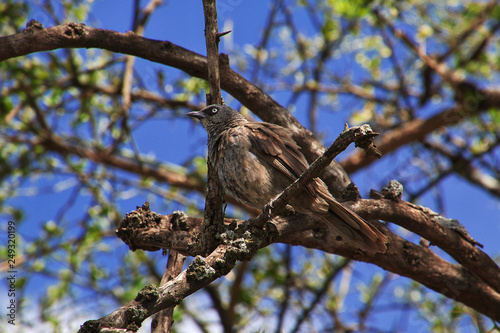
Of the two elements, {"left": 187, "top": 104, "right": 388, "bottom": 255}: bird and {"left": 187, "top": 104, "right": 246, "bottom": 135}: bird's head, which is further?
{"left": 187, "top": 104, "right": 246, "bottom": 135}: bird's head

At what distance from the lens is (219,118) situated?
4086 millimetres

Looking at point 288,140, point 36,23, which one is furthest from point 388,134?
point 36,23

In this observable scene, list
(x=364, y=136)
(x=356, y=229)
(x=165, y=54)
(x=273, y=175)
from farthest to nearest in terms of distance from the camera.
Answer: (x=165, y=54), (x=273, y=175), (x=356, y=229), (x=364, y=136)

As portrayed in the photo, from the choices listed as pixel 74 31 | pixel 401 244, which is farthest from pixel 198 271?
pixel 74 31

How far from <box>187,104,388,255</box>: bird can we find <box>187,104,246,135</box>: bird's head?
219mm

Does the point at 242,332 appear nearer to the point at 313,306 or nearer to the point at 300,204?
the point at 313,306

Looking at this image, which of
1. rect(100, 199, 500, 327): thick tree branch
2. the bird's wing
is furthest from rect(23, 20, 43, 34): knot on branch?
the bird's wing

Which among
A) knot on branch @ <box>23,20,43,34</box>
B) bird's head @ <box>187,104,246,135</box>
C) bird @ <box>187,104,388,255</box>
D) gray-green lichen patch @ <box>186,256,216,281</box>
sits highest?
knot on branch @ <box>23,20,43,34</box>

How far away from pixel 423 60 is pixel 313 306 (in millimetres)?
3805

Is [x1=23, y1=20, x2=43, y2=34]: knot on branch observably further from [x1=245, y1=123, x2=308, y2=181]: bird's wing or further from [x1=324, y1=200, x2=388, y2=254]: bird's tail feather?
[x1=324, y1=200, x2=388, y2=254]: bird's tail feather

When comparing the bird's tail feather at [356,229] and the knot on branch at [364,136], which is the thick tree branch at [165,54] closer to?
the bird's tail feather at [356,229]

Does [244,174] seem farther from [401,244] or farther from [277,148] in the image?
[401,244]

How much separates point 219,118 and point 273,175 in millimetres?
882

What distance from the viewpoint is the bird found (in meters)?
3.21
